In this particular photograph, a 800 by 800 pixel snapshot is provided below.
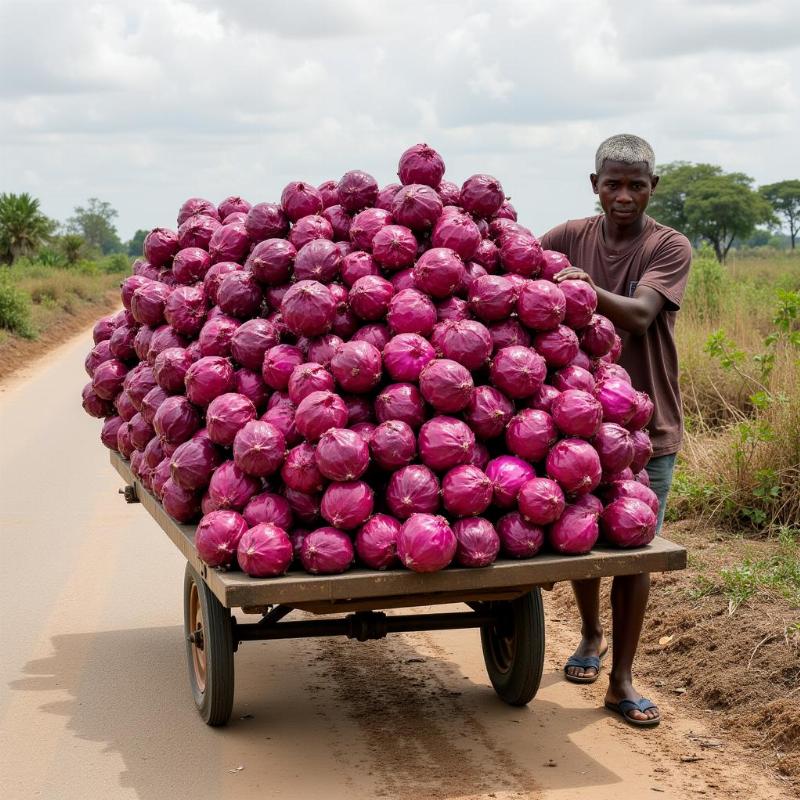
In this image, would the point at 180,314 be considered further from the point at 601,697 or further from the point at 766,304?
the point at 766,304

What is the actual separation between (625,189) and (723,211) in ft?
172

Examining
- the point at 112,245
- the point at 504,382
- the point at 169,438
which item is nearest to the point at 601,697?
the point at 504,382

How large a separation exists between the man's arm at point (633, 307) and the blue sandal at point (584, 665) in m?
1.70

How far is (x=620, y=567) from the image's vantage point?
4.16 meters

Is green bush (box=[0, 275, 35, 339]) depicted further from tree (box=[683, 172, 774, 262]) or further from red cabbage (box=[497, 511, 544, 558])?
tree (box=[683, 172, 774, 262])

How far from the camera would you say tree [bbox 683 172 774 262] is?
180ft

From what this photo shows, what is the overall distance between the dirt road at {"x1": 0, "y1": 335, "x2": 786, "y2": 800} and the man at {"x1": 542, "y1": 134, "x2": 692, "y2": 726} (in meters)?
0.37

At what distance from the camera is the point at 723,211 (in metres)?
55.0

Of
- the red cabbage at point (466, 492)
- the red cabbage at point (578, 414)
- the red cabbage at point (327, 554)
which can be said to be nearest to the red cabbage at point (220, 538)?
the red cabbage at point (327, 554)

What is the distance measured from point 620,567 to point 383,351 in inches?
47.1

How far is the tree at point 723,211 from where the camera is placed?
54812 millimetres

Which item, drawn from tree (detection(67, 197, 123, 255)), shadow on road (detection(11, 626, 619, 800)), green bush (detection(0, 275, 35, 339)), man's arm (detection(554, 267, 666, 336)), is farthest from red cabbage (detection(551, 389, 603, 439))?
tree (detection(67, 197, 123, 255))

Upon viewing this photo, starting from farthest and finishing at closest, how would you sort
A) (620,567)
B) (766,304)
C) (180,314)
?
(766,304)
(180,314)
(620,567)

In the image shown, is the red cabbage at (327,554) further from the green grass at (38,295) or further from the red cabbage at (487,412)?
the green grass at (38,295)
